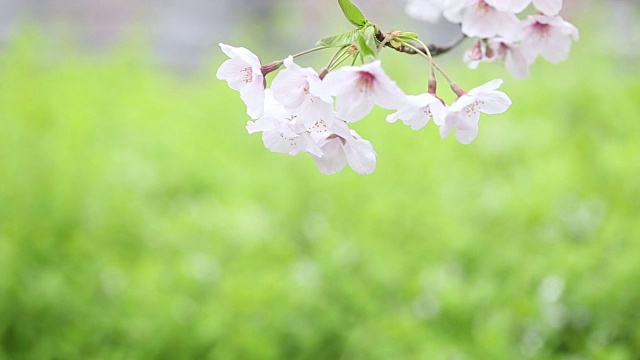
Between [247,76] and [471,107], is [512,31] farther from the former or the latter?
[247,76]

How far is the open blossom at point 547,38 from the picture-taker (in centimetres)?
109

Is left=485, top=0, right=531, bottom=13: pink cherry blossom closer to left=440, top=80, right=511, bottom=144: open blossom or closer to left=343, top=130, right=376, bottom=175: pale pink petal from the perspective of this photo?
left=440, top=80, right=511, bottom=144: open blossom

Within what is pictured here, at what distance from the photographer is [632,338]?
1858 millimetres

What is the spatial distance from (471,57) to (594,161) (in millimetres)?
1908

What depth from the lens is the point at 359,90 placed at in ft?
2.62

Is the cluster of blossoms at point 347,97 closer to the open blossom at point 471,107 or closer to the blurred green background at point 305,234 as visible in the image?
the open blossom at point 471,107

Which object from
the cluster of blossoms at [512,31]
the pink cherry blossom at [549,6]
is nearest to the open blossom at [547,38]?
the cluster of blossoms at [512,31]

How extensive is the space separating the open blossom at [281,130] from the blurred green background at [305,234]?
3.13 ft

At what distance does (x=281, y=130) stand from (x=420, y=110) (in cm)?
16

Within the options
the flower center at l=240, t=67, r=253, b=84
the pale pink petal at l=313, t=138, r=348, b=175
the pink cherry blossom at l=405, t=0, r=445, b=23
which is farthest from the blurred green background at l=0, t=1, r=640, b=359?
the flower center at l=240, t=67, r=253, b=84

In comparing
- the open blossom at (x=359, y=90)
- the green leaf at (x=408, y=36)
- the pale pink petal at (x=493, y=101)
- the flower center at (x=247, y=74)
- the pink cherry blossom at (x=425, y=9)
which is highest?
the pink cherry blossom at (x=425, y=9)

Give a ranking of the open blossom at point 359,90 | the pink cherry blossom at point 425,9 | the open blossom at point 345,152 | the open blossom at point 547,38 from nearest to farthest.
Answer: the open blossom at point 359,90
the open blossom at point 345,152
the open blossom at point 547,38
the pink cherry blossom at point 425,9

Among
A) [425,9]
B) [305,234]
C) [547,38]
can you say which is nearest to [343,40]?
[547,38]

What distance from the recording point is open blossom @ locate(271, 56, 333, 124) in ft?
2.68
